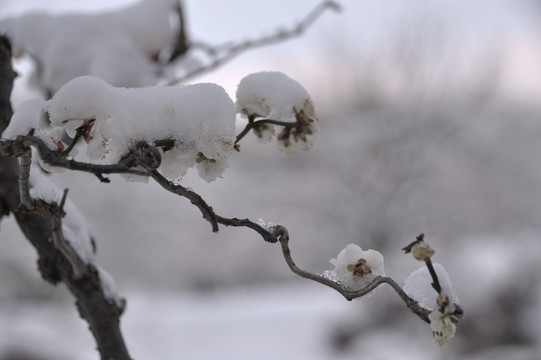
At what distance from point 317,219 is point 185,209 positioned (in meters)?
2.43

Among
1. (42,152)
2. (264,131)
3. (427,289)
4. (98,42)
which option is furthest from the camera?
(98,42)

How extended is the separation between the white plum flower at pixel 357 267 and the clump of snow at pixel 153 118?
17 centimetres

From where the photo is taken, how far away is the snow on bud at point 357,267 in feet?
1.81

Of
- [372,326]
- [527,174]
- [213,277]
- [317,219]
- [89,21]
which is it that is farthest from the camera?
[213,277]

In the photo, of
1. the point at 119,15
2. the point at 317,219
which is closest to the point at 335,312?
the point at 317,219

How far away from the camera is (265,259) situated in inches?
412

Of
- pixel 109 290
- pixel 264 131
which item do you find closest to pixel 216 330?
pixel 109 290

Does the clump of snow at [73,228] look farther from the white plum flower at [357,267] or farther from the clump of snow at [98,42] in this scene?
the clump of snow at [98,42]

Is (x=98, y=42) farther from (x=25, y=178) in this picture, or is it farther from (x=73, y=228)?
(x=25, y=178)

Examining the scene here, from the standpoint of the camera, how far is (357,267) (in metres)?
0.56

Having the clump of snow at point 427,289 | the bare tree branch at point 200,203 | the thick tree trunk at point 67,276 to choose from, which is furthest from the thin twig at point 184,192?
the thick tree trunk at point 67,276

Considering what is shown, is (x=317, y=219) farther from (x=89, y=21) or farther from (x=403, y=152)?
(x=89, y=21)

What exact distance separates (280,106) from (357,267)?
21cm

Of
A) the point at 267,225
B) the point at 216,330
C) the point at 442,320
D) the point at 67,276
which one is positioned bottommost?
the point at 442,320
